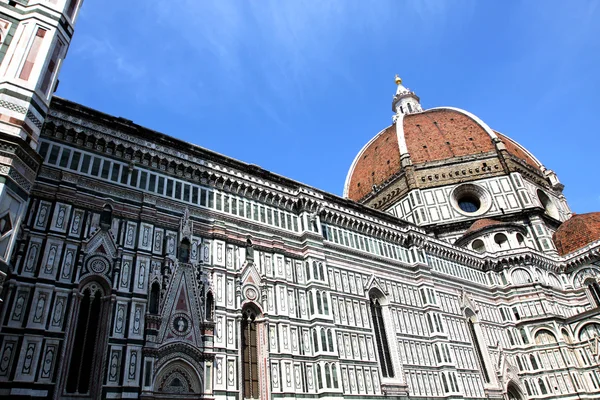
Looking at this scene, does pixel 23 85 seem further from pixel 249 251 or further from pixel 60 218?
pixel 249 251

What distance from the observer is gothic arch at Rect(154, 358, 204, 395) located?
53.1 feet

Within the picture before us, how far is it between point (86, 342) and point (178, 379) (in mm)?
3724

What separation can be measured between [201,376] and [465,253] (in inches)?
1004

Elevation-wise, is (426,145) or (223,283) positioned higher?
(426,145)

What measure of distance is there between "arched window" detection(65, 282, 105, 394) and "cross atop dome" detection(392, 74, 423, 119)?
201 feet

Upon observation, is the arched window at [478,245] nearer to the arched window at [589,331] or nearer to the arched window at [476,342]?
the arched window at [476,342]

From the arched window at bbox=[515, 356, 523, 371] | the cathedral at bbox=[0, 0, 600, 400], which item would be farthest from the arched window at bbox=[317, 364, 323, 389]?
the arched window at bbox=[515, 356, 523, 371]

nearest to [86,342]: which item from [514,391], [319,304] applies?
[319,304]

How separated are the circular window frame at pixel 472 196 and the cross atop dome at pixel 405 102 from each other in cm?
2606

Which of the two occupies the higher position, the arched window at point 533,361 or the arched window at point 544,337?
the arched window at point 544,337

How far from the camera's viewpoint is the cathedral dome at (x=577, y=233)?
39969 millimetres

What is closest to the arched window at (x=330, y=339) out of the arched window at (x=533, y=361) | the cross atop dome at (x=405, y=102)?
the arched window at (x=533, y=361)

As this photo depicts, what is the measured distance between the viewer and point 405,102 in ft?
233

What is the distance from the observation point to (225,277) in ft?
65.4
